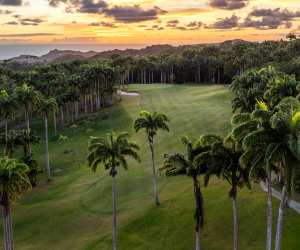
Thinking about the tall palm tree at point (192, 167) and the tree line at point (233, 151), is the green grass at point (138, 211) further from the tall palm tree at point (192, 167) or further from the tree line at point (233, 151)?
the tall palm tree at point (192, 167)

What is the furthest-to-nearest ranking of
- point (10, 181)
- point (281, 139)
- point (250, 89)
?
1. point (250, 89)
2. point (10, 181)
3. point (281, 139)

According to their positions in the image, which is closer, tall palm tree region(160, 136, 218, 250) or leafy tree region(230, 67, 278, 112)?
tall palm tree region(160, 136, 218, 250)

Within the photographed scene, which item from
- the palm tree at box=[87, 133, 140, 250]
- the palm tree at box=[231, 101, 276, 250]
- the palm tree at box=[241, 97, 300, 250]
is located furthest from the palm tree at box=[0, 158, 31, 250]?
the palm tree at box=[241, 97, 300, 250]

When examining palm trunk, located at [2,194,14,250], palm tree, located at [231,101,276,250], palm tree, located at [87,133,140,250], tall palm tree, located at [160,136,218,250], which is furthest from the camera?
palm tree, located at [87,133,140,250]

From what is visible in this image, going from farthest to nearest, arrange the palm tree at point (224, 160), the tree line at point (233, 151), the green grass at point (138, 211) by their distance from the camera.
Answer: the green grass at point (138, 211), the palm tree at point (224, 160), the tree line at point (233, 151)

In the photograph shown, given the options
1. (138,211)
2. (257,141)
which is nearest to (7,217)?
(138,211)

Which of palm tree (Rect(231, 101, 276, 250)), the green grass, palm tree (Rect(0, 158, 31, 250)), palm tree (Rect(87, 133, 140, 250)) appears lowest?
the green grass

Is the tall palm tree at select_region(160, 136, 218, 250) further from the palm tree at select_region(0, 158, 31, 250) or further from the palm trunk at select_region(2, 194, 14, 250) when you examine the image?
the palm trunk at select_region(2, 194, 14, 250)

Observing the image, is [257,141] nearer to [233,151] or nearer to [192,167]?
[233,151]

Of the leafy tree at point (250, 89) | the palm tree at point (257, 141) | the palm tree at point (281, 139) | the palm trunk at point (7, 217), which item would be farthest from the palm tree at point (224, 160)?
the leafy tree at point (250, 89)
